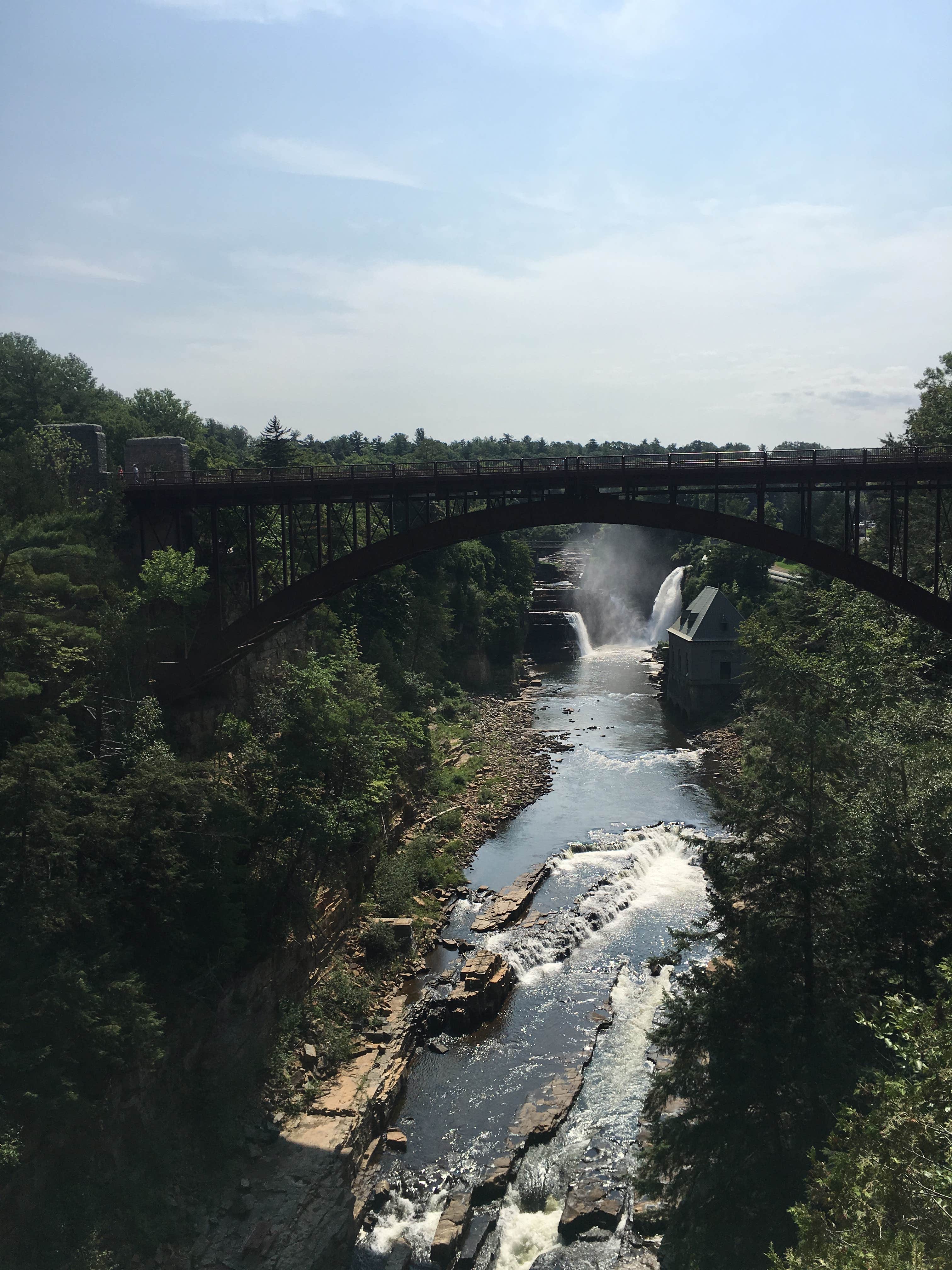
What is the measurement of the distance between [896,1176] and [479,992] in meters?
15.5

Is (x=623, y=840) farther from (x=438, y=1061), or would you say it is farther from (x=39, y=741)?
(x=39, y=741)

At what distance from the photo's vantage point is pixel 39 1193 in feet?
47.6

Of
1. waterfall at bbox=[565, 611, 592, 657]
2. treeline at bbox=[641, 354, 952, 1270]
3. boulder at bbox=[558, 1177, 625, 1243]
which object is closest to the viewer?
treeline at bbox=[641, 354, 952, 1270]

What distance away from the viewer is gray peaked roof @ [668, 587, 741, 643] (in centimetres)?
5209

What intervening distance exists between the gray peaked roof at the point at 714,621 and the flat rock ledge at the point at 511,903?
24.9m

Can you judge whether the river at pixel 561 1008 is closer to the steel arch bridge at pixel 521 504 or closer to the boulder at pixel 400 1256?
the boulder at pixel 400 1256

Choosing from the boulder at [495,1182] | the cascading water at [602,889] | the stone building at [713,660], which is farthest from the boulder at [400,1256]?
the stone building at [713,660]

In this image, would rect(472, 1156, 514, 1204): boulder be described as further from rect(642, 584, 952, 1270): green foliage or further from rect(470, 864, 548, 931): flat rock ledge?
rect(470, 864, 548, 931): flat rock ledge

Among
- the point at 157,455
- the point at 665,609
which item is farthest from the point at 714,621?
the point at 157,455

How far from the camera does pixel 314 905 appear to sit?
24.0m

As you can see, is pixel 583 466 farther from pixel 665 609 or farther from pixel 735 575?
pixel 665 609

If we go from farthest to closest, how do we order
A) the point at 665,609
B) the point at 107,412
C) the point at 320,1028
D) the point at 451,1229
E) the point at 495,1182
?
the point at 665,609, the point at 107,412, the point at 320,1028, the point at 495,1182, the point at 451,1229

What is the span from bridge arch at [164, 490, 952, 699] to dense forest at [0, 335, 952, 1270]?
1.63 m

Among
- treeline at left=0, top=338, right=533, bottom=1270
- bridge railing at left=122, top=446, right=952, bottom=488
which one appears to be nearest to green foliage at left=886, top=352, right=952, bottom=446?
bridge railing at left=122, top=446, right=952, bottom=488
